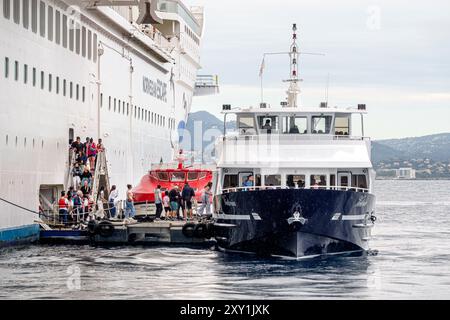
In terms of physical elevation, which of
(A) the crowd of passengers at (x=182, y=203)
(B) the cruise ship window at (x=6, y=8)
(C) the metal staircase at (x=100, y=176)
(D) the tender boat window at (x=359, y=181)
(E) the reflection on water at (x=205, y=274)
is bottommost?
(E) the reflection on water at (x=205, y=274)

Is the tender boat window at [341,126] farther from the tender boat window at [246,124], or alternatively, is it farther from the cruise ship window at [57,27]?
the cruise ship window at [57,27]

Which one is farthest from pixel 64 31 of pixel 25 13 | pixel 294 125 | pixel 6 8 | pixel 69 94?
pixel 294 125

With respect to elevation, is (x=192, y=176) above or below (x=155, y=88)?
below

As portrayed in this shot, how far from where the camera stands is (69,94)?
4531 centimetres

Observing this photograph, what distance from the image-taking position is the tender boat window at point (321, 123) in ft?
119

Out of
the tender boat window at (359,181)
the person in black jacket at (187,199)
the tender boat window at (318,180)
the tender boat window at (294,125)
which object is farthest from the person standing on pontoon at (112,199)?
the tender boat window at (359,181)

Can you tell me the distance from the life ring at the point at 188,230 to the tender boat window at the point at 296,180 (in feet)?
16.0

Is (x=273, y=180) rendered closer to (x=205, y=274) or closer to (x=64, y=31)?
(x=205, y=274)

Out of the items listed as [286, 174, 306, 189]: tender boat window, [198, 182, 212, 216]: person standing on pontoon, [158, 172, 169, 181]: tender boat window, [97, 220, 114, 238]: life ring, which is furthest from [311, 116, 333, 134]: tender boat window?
[158, 172, 169, 181]: tender boat window

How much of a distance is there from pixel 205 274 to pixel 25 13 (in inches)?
535

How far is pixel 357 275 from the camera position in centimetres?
3005

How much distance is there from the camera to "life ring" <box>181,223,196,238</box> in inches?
1490
